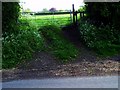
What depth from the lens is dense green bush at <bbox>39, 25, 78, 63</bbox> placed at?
44.7 feet

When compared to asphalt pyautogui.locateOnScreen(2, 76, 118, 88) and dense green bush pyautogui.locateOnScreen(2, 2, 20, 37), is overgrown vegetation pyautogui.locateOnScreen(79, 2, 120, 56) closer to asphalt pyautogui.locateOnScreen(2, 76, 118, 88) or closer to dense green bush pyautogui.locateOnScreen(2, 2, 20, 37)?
dense green bush pyautogui.locateOnScreen(2, 2, 20, 37)

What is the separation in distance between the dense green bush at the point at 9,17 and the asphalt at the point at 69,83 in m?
5.40

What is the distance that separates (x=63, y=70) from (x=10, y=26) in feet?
15.5

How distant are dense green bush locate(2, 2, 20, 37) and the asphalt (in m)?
5.40

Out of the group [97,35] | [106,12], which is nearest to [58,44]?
[97,35]

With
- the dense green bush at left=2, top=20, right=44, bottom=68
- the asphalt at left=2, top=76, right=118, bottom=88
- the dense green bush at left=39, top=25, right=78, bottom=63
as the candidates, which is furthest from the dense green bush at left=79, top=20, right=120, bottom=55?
the asphalt at left=2, top=76, right=118, bottom=88

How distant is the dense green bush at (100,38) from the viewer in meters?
14.5

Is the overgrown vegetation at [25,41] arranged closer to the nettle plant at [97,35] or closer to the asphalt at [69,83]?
the nettle plant at [97,35]

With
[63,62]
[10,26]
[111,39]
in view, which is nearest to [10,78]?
[63,62]

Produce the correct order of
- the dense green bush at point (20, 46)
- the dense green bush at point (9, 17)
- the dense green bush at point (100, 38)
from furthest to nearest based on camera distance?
the dense green bush at point (9, 17) → the dense green bush at point (100, 38) → the dense green bush at point (20, 46)

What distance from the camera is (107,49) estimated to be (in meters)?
14.5

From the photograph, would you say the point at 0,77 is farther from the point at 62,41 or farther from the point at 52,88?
the point at 62,41

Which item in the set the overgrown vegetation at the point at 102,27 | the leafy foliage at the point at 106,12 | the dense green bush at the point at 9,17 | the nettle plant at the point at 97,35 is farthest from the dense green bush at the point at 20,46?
the leafy foliage at the point at 106,12

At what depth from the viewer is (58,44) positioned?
15055 millimetres
